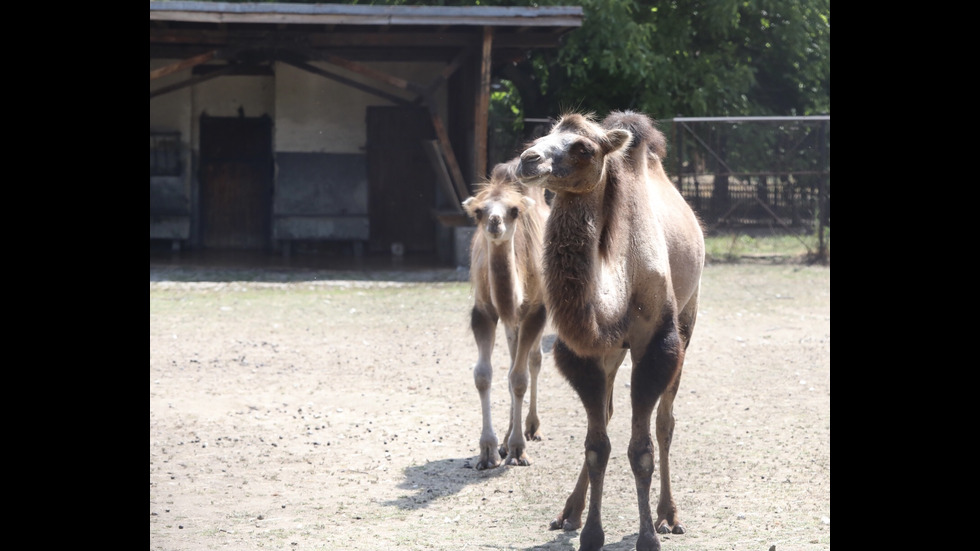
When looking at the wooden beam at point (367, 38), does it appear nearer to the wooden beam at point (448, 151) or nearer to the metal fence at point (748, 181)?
the wooden beam at point (448, 151)

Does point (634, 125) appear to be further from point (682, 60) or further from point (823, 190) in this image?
point (682, 60)

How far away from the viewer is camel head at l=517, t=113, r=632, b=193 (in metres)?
4.10

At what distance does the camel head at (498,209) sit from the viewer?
628 centimetres

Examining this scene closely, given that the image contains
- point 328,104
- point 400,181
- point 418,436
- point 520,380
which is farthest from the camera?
point 400,181

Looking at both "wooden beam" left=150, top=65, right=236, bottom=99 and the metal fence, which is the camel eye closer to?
"wooden beam" left=150, top=65, right=236, bottom=99

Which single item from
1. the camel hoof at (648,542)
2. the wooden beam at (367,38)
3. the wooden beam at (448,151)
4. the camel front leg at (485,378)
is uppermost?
the wooden beam at (367,38)

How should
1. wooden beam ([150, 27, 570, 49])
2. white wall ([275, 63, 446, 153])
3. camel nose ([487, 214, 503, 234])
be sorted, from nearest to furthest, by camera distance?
camel nose ([487, 214, 503, 234])
wooden beam ([150, 27, 570, 49])
white wall ([275, 63, 446, 153])

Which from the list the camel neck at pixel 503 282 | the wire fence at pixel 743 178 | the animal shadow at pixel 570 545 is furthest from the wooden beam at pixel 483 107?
the animal shadow at pixel 570 545

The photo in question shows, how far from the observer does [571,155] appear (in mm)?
4273

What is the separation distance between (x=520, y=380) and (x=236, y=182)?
44.8 ft

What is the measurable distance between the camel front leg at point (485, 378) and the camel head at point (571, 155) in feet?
7.91

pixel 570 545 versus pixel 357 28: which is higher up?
pixel 357 28

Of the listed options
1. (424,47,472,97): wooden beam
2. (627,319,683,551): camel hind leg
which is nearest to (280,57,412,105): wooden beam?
(424,47,472,97): wooden beam

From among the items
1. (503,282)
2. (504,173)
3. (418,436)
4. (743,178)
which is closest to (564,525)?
(503,282)
